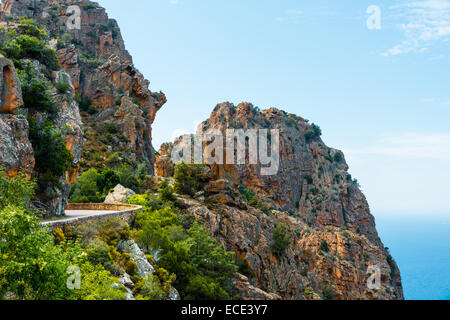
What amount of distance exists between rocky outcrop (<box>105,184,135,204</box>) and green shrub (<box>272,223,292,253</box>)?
18253 millimetres

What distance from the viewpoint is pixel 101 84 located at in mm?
78938

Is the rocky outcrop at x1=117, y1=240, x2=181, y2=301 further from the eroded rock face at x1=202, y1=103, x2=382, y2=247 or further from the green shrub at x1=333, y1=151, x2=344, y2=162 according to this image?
the green shrub at x1=333, y1=151, x2=344, y2=162

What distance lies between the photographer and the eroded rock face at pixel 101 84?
2822 inches

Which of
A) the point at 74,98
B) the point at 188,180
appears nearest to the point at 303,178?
the point at 188,180

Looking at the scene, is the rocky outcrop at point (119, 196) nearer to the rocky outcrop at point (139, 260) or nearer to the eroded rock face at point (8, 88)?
the rocky outcrop at point (139, 260)

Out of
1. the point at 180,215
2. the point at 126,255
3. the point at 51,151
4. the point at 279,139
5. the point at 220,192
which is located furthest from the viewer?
the point at 279,139

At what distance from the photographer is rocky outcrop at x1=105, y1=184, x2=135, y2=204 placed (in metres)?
42.0

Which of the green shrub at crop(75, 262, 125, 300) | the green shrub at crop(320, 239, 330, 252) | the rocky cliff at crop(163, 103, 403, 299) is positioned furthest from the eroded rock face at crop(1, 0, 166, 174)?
the green shrub at crop(75, 262, 125, 300)

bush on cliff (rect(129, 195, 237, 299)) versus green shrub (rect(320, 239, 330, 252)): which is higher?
bush on cliff (rect(129, 195, 237, 299))

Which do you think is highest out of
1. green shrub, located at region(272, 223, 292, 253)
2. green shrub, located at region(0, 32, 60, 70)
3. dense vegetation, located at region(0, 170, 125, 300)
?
green shrub, located at region(0, 32, 60, 70)
